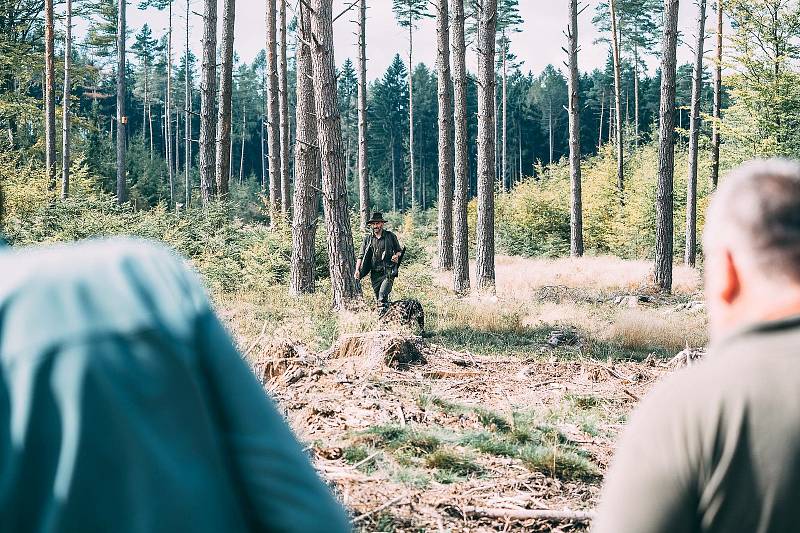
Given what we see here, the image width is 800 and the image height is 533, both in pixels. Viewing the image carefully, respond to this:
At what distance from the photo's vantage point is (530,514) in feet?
17.4

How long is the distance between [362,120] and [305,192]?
13752 millimetres

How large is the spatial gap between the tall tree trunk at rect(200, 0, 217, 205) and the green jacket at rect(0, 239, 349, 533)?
19704mm

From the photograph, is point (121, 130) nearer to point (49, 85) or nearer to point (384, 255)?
point (49, 85)

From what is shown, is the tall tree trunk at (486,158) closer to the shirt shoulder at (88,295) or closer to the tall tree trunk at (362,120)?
the tall tree trunk at (362,120)

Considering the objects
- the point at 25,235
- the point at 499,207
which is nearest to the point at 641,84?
the point at 499,207

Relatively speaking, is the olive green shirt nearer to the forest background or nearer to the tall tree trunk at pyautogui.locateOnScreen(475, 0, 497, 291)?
the forest background

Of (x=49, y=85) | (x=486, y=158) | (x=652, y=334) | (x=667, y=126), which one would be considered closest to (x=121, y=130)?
(x=49, y=85)

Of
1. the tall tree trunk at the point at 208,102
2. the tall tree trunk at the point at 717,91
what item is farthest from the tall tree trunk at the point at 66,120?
the tall tree trunk at the point at 717,91

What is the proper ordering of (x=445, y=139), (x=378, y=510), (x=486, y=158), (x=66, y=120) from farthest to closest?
(x=66, y=120) < (x=445, y=139) < (x=486, y=158) < (x=378, y=510)

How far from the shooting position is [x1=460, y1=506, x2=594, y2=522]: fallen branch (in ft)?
17.3

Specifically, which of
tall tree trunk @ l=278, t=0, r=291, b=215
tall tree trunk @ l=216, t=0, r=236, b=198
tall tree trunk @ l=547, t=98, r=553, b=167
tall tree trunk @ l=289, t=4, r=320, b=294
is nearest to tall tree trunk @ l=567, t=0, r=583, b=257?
tall tree trunk @ l=278, t=0, r=291, b=215

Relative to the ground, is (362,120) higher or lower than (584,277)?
higher

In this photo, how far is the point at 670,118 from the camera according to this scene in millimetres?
20531

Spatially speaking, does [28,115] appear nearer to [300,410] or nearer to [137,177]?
[137,177]
